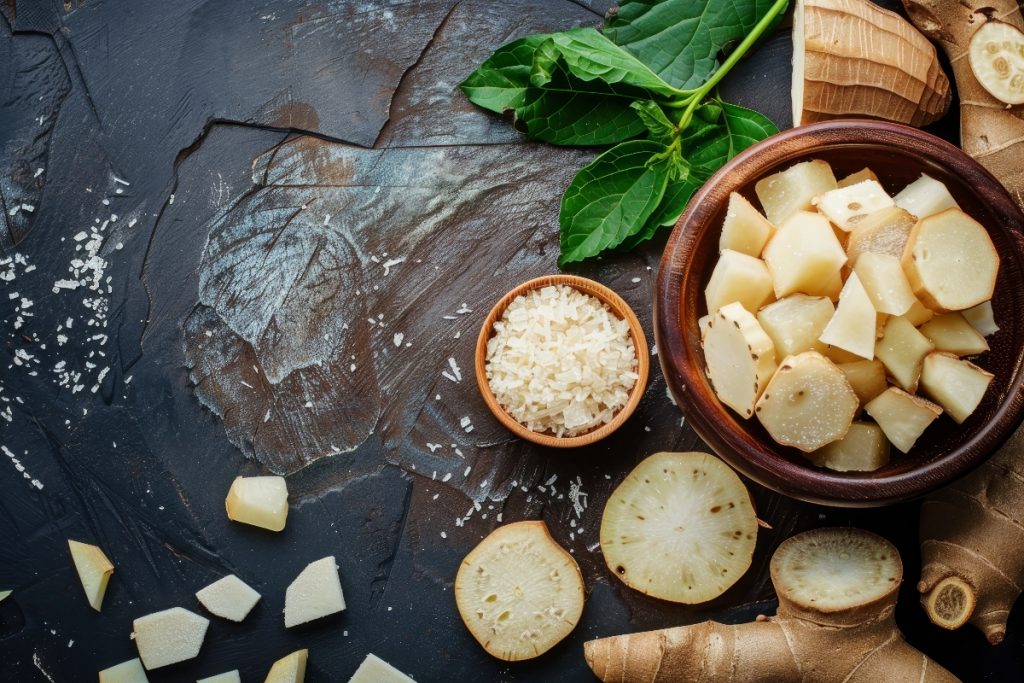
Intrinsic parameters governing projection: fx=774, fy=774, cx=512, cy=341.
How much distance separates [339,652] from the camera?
1.34 meters

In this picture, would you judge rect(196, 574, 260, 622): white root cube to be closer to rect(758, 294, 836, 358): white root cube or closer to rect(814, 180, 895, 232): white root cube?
rect(758, 294, 836, 358): white root cube

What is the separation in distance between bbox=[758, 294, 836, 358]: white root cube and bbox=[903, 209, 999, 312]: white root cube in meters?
0.11

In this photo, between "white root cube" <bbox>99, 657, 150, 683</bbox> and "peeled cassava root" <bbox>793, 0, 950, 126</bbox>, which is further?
"white root cube" <bbox>99, 657, 150, 683</bbox>

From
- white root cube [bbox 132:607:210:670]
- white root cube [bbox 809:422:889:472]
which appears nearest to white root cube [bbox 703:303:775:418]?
white root cube [bbox 809:422:889:472]

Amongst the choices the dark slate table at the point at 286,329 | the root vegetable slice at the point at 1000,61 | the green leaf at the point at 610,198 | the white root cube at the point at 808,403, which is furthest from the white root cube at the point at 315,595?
the root vegetable slice at the point at 1000,61

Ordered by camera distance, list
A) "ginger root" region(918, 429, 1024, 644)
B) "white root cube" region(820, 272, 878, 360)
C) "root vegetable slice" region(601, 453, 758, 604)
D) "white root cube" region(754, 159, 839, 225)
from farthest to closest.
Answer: "root vegetable slice" region(601, 453, 758, 604)
"ginger root" region(918, 429, 1024, 644)
"white root cube" region(754, 159, 839, 225)
"white root cube" region(820, 272, 878, 360)

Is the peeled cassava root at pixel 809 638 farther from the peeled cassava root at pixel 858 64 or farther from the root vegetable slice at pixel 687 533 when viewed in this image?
the peeled cassava root at pixel 858 64

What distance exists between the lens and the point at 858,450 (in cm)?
104

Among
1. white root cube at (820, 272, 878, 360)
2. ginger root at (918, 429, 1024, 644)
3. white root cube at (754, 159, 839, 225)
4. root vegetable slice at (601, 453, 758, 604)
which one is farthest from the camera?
root vegetable slice at (601, 453, 758, 604)

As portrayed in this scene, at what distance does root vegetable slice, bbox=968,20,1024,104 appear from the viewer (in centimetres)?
122

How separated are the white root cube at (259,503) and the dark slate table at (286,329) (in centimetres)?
3

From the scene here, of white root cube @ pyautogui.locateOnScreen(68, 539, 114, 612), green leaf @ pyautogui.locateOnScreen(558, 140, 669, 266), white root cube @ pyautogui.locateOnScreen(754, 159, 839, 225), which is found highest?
white root cube @ pyautogui.locateOnScreen(754, 159, 839, 225)

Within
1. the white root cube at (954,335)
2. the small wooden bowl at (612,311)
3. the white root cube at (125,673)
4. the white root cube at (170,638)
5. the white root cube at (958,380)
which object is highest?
the white root cube at (954,335)

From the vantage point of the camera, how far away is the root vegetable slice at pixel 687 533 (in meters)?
1.28
